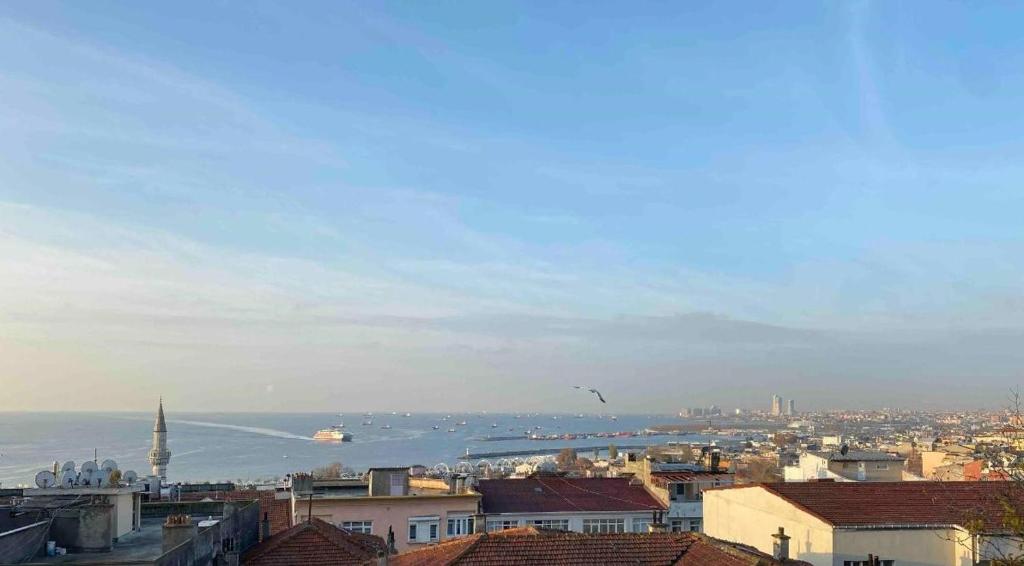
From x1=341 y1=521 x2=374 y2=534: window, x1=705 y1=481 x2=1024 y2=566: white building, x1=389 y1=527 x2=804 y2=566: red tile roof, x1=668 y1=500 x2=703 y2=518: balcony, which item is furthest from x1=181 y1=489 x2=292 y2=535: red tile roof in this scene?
x1=705 y1=481 x2=1024 y2=566: white building

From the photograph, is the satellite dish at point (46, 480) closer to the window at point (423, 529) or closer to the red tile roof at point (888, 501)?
the window at point (423, 529)

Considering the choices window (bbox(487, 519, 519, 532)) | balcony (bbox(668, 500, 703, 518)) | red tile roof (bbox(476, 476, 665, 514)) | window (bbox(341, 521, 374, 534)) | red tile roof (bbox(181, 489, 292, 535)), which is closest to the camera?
window (bbox(341, 521, 374, 534))

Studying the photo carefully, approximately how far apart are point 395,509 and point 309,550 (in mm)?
9655

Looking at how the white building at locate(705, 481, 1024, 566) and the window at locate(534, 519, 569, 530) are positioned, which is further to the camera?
the window at locate(534, 519, 569, 530)

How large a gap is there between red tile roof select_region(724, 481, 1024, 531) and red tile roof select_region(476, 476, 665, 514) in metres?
7.86

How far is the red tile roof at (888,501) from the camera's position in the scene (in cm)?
2059

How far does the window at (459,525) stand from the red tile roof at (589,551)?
12.7 meters

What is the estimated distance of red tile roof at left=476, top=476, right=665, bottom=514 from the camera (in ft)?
100

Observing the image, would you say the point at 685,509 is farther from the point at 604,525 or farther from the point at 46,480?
the point at 46,480

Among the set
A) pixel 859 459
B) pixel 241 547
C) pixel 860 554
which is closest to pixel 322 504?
pixel 241 547

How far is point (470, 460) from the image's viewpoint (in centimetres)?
15962

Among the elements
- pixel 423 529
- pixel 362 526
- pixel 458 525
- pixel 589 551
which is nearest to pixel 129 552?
pixel 589 551

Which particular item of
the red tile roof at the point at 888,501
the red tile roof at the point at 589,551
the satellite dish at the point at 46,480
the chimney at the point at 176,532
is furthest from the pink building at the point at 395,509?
the red tile roof at the point at 589,551

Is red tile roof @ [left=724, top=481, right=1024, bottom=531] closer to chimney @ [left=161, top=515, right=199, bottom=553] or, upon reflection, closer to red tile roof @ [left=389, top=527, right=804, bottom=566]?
red tile roof @ [left=389, top=527, right=804, bottom=566]
